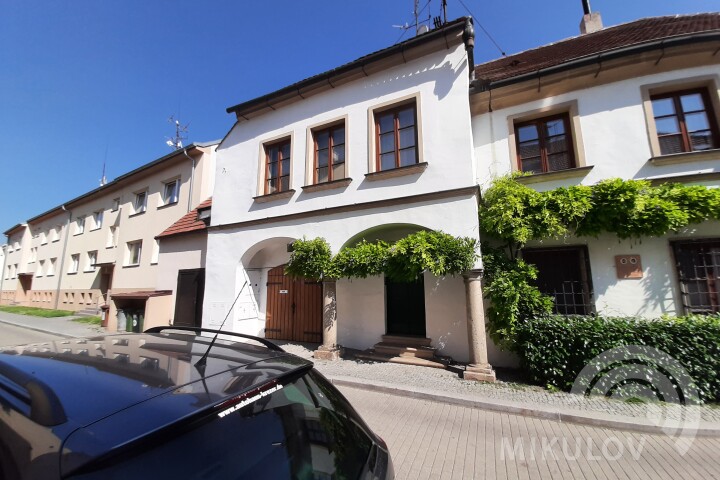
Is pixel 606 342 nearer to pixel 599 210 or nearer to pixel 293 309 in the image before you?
pixel 599 210

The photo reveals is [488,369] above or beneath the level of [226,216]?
beneath

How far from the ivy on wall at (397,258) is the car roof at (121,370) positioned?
4.29 metres

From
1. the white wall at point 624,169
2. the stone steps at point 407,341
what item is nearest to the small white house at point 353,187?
the stone steps at point 407,341

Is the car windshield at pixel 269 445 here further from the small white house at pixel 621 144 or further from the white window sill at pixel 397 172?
the small white house at pixel 621 144

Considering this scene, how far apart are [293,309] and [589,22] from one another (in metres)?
14.1

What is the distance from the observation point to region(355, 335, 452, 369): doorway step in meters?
6.66

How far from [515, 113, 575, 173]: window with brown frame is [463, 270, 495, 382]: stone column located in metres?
3.34

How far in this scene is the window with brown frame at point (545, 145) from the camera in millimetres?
7098

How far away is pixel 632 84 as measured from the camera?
21.6 ft

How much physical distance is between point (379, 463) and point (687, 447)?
14.6ft

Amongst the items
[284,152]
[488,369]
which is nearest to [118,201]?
[284,152]

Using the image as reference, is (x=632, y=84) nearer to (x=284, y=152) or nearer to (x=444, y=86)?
(x=444, y=86)

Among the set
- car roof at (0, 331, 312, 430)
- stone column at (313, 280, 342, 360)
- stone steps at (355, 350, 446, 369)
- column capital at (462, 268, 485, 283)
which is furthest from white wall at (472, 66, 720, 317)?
car roof at (0, 331, 312, 430)

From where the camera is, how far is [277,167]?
931cm
